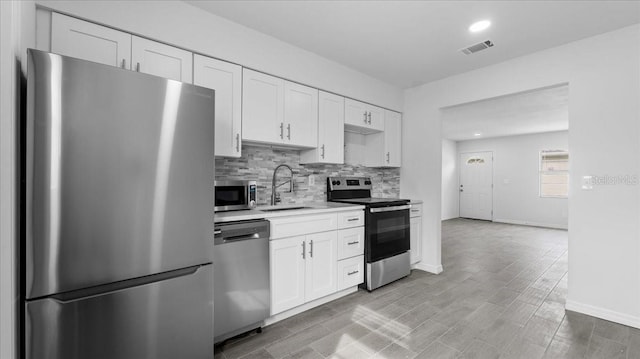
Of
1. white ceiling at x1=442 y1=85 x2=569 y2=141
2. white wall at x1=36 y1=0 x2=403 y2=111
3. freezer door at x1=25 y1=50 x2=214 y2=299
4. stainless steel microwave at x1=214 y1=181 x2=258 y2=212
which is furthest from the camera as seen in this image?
white ceiling at x1=442 y1=85 x2=569 y2=141

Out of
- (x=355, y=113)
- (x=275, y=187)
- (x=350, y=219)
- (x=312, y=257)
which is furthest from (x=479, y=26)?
(x=312, y=257)

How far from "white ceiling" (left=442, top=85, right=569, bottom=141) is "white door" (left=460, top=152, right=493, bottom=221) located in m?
1.03

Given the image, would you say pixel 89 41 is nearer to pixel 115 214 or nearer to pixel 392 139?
pixel 115 214

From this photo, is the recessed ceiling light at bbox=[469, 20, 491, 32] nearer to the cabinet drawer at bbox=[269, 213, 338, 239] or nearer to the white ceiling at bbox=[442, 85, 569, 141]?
the white ceiling at bbox=[442, 85, 569, 141]

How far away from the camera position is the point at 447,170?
8547 mm

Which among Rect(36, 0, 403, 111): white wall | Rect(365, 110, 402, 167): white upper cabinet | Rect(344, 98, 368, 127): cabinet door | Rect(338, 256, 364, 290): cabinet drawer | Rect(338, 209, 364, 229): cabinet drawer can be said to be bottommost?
Rect(338, 256, 364, 290): cabinet drawer

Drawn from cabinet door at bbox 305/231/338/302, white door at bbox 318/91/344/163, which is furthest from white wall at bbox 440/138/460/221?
cabinet door at bbox 305/231/338/302

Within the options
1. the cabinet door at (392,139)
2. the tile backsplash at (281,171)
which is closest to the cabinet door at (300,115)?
the tile backsplash at (281,171)

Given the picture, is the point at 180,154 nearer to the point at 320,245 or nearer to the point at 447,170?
the point at 320,245

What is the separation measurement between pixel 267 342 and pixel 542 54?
3.74 meters

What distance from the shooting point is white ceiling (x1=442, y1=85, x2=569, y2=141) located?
437 cm

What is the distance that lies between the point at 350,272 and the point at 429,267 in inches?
56.8

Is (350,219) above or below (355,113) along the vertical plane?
below

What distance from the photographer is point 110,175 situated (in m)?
1.40
